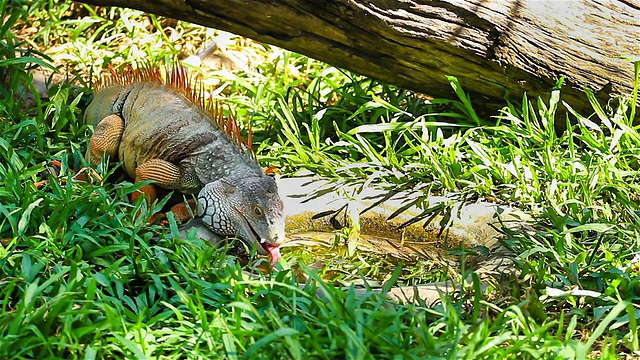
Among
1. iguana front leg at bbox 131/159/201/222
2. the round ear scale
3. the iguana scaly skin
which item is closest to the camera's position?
the iguana scaly skin

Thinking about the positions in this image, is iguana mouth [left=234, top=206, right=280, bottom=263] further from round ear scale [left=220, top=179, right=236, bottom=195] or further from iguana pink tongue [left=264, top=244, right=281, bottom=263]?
round ear scale [left=220, top=179, right=236, bottom=195]

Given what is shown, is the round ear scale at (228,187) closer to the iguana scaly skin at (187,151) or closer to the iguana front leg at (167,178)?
the iguana scaly skin at (187,151)

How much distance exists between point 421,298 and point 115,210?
1.58 m

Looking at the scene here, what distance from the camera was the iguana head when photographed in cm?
393

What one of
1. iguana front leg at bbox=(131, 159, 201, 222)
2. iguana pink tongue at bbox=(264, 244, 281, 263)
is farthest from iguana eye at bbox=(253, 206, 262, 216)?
iguana front leg at bbox=(131, 159, 201, 222)

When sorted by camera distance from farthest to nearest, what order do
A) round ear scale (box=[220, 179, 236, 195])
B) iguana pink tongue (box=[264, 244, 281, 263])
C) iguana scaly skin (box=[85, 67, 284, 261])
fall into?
round ear scale (box=[220, 179, 236, 195]) → iguana scaly skin (box=[85, 67, 284, 261]) → iguana pink tongue (box=[264, 244, 281, 263])

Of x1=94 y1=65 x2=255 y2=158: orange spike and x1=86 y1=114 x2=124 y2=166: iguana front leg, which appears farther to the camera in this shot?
x1=86 y1=114 x2=124 y2=166: iguana front leg

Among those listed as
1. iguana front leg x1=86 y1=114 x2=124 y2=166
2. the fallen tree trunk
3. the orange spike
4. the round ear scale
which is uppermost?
the fallen tree trunk

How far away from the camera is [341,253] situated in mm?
4082

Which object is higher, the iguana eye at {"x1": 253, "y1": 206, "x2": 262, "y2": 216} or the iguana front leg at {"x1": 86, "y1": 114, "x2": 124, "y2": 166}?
the iguana eye at {"x1": 253, "y1": 206, "x2": 262, "y2": 216}

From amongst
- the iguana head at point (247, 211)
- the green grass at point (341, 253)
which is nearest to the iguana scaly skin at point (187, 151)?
the iguana head at point (247, 211)

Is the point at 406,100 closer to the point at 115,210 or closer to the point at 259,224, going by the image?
the point at 259,224

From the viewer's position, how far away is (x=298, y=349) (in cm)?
262

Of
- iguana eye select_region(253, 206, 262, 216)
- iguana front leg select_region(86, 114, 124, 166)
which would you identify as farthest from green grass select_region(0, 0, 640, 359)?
iguana eye select_region(253, 206, 262, 216)
